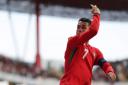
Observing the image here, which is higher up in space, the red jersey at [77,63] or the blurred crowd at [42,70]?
the red jersey at [77,63]

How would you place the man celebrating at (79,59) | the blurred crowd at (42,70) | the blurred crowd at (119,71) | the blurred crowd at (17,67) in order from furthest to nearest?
the blurred crowd at (17,67), the blurred crowd at (119,71), the blurred crowd at (42,70), the man celebrating at (79,59)

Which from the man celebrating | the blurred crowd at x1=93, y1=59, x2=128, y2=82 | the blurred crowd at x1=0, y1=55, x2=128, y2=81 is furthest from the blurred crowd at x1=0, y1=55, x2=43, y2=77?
the man celebrating

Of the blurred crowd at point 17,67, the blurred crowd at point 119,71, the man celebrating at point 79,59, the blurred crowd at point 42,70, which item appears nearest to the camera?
the man celebrating at point 79,59

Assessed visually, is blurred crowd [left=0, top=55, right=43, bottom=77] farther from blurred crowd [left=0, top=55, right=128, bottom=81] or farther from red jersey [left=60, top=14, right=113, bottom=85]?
red jersey [left=60, top=14, right=113, bottom=85]

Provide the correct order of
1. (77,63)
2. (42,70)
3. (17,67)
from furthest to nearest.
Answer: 1. (17,67)
2. (42,70)
3. (77,63)

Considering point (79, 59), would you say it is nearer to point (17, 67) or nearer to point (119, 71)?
point (119, 71)

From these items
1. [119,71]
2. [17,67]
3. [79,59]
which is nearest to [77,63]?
[79,59]

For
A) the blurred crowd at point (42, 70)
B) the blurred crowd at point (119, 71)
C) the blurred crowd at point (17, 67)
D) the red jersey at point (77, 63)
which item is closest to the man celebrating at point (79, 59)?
the red jersey at point (77, 63)

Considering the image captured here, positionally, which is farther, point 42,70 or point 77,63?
point 42,70

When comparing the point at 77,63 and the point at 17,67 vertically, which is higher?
the point at 77,63

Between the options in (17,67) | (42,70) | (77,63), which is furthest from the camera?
(17,67)

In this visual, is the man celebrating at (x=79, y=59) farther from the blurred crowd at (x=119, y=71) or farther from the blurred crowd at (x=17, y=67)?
the blurred crowd at (x=17, y=67)

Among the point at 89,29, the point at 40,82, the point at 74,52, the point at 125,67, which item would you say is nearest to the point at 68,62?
the point at 74,52

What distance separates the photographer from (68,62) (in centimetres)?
679
